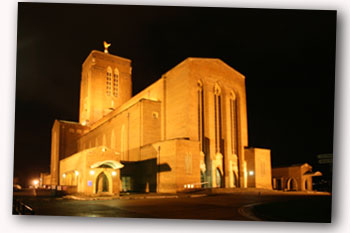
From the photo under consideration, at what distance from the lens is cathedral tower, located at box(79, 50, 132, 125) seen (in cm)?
4559

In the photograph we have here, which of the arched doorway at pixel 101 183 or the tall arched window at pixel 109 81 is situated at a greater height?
the tall arched window at pixel 109 81

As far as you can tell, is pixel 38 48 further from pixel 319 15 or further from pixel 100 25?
pixel 319 15

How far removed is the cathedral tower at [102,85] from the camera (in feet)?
150

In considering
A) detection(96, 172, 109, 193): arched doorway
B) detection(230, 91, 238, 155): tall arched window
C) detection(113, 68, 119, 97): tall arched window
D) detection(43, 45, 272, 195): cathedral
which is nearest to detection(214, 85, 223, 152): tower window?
detection(43, 45, 272, 195): cathedral

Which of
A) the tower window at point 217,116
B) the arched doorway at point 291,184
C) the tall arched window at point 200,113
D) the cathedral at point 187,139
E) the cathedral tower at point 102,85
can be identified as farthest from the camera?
the cathedral tower at point 102,85

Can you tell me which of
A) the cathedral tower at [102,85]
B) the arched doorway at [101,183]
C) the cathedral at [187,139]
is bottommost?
the arched doorway at [101,183]

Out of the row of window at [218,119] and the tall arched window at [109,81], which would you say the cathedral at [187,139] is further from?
the tall arched window at [109,81]

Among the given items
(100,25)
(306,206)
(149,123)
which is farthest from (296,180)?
(100,25)

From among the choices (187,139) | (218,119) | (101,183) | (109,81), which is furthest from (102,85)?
(101,183)

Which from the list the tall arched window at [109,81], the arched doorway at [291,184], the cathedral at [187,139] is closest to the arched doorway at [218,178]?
the cathedral at [187,139]

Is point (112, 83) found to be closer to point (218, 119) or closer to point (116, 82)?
point (116, 82)

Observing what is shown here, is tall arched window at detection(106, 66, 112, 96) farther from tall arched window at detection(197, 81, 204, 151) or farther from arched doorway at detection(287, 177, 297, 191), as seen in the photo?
arched doorway at detection(287, 177, 297, 191)

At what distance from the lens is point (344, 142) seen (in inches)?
348

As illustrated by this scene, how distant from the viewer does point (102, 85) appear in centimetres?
4634
